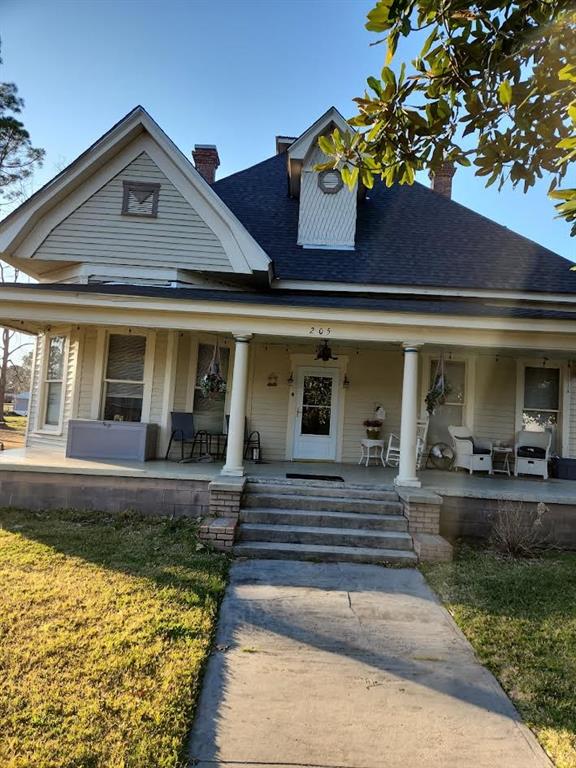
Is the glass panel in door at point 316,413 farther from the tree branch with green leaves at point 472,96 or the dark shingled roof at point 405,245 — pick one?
the tree branch with green leaves at point 472,96

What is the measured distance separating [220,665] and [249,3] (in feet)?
23.4

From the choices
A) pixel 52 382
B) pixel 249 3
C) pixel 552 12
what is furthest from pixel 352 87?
pixel 52 382

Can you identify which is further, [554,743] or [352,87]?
[352,87]

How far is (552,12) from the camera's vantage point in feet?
9.34

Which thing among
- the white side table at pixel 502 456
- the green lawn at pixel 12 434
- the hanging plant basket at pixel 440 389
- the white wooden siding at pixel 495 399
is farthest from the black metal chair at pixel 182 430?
the green lawn at pixel 12 434

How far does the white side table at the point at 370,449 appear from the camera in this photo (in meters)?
9.32

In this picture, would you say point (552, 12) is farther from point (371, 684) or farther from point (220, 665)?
point (220, 665)

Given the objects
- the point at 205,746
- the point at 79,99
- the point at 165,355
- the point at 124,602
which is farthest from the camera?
the point at 165,355

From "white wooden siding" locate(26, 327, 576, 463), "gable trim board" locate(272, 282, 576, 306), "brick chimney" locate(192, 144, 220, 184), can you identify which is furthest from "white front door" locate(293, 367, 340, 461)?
"brick chimney" locate(192, 144, 220, 184)

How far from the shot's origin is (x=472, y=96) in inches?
124

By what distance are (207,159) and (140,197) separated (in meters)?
4.67

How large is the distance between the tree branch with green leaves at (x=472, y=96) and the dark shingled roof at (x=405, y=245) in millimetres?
6243

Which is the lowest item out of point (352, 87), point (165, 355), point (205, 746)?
point (205, 746)

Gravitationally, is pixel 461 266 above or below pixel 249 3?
below
